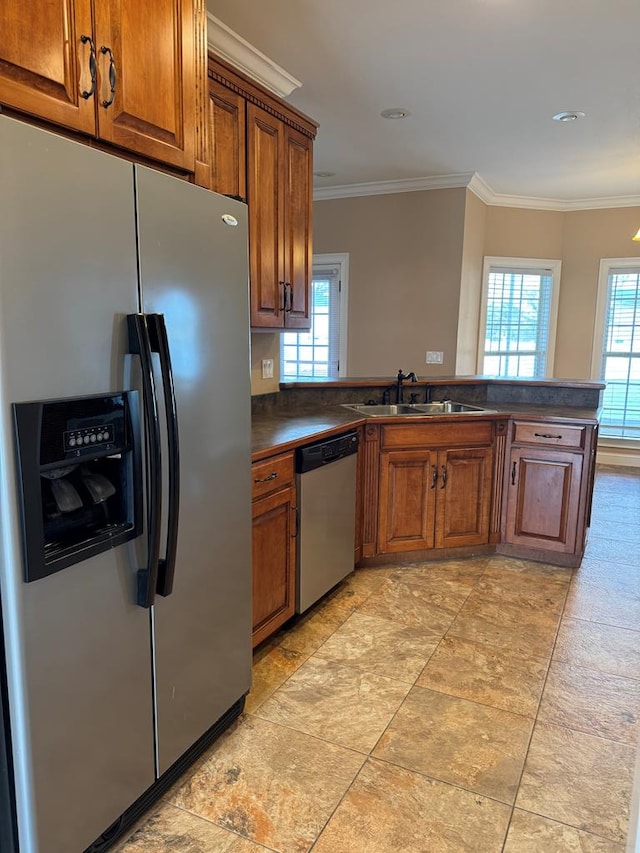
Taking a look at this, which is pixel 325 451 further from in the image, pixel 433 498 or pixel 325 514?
pixel 433 498

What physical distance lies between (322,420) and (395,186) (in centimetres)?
310

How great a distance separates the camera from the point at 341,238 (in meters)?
5.49

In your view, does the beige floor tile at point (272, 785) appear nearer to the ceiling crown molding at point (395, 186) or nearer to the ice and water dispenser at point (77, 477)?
the ice and water dispenser at point (77, 477)

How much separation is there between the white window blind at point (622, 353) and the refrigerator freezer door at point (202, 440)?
17.2 ft

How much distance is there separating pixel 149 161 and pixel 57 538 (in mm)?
1061

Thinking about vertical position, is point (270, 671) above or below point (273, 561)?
below

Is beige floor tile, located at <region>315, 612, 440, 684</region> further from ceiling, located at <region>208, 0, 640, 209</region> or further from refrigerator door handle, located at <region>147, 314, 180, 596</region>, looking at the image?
ceiling, located at <region>208, 0, 640, 209</region>

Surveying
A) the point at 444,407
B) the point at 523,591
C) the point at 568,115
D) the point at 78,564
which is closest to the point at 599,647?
the point at 523,591

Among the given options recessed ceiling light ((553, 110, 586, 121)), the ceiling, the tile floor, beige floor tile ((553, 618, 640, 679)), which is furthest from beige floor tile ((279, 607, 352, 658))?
recessed ceiling light ((553, 110, 586, 121))

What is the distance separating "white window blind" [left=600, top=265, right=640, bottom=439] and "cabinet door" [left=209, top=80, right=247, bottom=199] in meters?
4.63

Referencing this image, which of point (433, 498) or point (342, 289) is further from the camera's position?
point (342, 289)

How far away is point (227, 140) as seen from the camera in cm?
248

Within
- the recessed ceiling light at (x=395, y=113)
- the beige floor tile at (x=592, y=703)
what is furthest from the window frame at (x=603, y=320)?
the beige floor tile at (x=592, y=703)

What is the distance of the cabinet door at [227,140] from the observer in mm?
2398
